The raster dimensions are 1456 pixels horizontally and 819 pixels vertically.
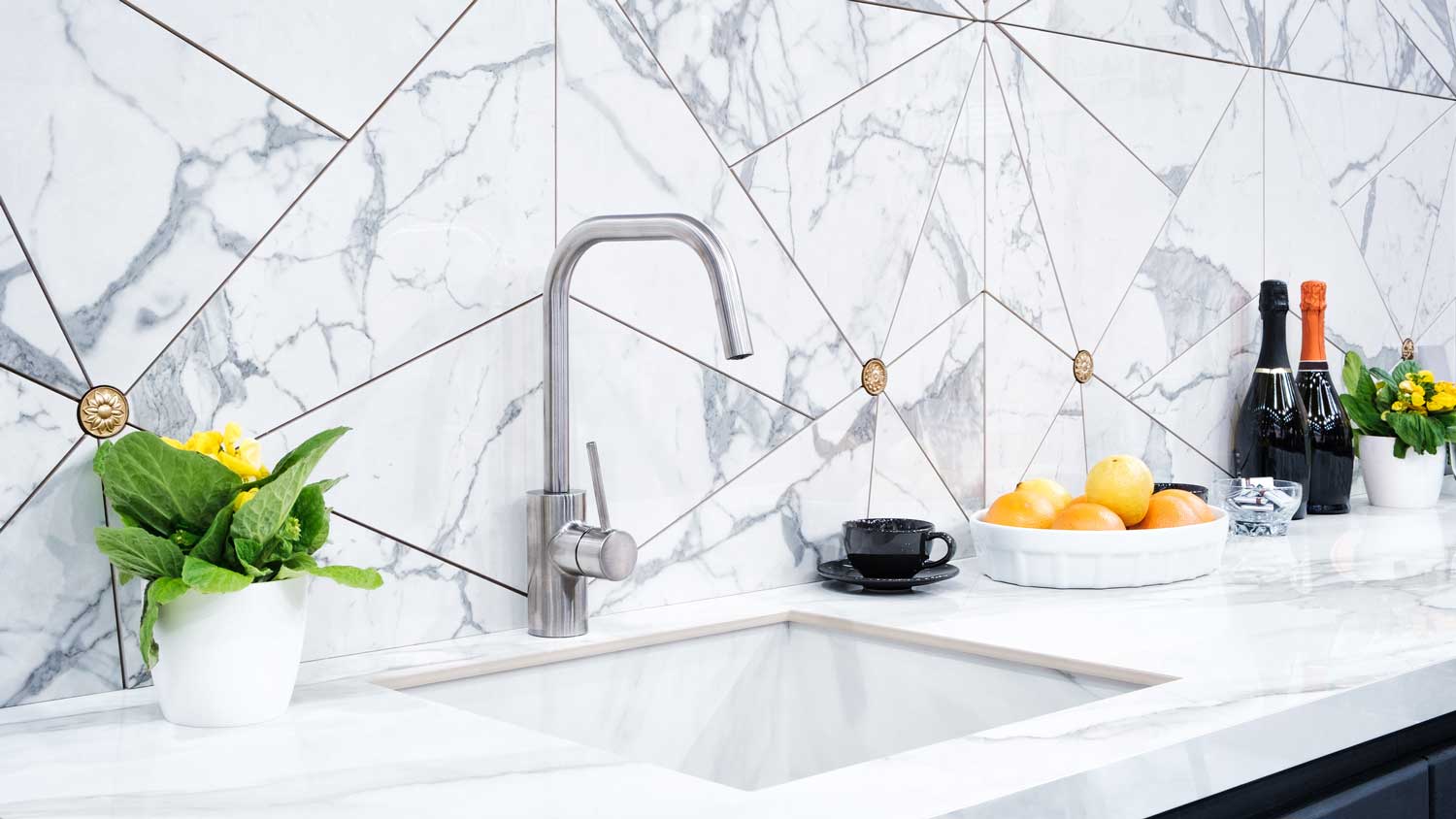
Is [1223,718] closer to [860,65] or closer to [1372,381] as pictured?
[860,65]

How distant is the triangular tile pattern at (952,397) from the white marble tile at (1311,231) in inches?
28.1

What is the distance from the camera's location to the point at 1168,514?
146 centimetres

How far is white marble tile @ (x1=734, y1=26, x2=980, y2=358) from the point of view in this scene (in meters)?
1.45

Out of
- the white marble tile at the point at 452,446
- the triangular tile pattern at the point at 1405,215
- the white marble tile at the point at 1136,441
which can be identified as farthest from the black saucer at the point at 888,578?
the triangular tile pattern at the point at 1405,215

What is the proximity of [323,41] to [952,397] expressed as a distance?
→ 853 millimetres

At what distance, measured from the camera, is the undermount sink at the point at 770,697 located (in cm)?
114

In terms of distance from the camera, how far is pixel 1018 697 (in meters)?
1.14

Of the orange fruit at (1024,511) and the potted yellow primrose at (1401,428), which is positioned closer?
the orange fruit at (1024,511)

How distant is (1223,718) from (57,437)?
0.86 meters

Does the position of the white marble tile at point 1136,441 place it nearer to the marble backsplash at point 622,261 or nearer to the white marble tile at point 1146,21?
the marble backsplash at point 622,261

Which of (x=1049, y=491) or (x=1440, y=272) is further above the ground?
(x=1440, y=272)

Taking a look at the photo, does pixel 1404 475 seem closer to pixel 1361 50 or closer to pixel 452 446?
pixel 1361 50

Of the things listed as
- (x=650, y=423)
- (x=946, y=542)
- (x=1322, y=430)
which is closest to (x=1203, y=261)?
(x=1322, y=430)

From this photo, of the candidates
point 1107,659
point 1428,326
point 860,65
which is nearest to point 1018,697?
point 1107,659
